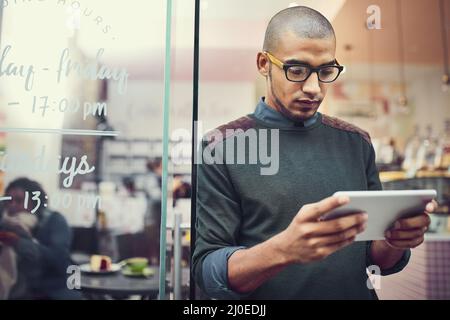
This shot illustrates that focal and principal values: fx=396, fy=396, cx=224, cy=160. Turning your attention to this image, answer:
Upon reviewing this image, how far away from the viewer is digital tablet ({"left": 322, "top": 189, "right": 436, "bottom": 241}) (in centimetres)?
91

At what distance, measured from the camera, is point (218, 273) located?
43.8 inches

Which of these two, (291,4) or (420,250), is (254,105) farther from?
(420,250)

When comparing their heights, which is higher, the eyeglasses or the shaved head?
the shaved head

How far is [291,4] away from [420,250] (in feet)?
5.54

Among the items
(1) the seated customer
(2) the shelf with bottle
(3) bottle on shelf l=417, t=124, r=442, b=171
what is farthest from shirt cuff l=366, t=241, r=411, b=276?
(3) bottle on shelf l=417, t=124, r=442, b=171

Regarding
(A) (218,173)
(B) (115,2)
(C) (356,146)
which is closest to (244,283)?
(A) (218,173)

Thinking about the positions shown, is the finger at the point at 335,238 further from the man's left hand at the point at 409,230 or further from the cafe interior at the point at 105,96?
the cafe interior at the point at 105,96

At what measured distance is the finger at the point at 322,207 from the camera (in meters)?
0.87

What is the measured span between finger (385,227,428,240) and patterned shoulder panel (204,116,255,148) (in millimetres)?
536

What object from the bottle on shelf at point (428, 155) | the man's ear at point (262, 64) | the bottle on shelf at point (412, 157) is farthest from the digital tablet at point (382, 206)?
the bottle on shelf at point (412, 157)

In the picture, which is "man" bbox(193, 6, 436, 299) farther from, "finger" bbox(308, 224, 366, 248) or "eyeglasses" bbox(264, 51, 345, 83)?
"finger" bbox(308, 224, 366, 248)

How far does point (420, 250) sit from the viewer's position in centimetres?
231
